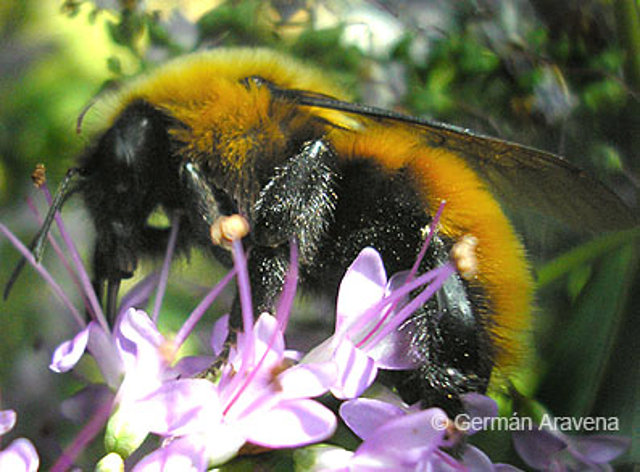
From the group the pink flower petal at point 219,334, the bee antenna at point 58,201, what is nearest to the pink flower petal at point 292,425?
the pink flower petal at point 219,334

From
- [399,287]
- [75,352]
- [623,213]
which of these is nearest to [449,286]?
[399,287]

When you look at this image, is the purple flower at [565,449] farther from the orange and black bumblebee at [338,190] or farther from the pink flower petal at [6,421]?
the pink flower petal at [6,421]

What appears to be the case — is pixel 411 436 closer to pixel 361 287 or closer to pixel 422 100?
pixel 361 287

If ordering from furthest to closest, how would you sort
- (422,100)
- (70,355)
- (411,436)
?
(422,100), (70,355), (411,436)

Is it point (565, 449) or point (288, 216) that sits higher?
point (288, 216)

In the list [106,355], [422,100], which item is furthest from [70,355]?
[422,100]

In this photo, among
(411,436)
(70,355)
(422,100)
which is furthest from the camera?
(422,100)

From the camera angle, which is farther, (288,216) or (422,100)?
(422,100)
